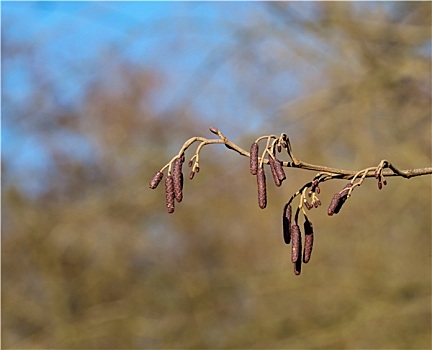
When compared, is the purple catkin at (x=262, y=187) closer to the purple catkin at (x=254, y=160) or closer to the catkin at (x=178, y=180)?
the purple catkin at (x=254, y=160)

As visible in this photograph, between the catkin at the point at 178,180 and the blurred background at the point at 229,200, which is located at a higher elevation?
the blurred background at the point at 229,200

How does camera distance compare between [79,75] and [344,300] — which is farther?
[79,75]

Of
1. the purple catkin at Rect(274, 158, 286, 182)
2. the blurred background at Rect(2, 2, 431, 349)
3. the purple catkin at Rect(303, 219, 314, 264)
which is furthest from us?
the blurred background at Rect(2, 2, 431, 349)

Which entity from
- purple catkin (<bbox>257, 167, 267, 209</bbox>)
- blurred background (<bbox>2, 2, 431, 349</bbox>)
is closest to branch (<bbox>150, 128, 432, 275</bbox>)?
purple catkin (<bbox>257, 167, 267, 209</bbox>)

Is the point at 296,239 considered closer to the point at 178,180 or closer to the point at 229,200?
the point at 178,180

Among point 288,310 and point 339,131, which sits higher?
point 339,131

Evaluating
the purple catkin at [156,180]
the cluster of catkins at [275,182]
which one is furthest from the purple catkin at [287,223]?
the purple catkin at [156,180]

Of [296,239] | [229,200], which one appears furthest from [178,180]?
[229,200]

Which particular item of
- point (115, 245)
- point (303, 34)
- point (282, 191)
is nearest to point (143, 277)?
point (115, 245)

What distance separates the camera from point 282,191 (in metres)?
6.76

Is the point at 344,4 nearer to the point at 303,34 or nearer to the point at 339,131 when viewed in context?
the point at 303,34

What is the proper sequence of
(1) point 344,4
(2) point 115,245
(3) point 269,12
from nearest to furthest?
(1) point 344,4 → (3) point 269,12 → (2) point 115,245

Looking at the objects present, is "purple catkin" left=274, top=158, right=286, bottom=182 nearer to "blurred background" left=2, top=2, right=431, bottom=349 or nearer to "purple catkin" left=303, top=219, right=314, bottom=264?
"purple catkin" left=303, top=219, right=314, bottom=264

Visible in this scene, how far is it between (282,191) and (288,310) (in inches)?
44.0
